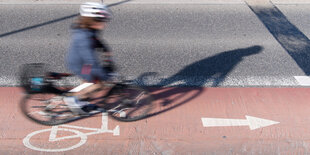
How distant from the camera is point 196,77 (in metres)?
6.71

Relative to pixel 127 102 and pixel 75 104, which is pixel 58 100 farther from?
pixel 127 102

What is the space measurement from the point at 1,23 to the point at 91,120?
478 centimetres

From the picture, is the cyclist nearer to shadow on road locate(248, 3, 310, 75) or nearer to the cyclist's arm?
the cyclist's arm

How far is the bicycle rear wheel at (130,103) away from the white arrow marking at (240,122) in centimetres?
97

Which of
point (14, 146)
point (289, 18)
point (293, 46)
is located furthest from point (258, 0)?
point (14, 146)

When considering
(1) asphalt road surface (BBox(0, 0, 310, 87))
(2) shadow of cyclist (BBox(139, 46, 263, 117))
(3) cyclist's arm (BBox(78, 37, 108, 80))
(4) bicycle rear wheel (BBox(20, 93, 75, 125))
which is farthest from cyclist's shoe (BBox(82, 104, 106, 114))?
(1) asphalt road surface (BBox(0, 0, 310, 87))

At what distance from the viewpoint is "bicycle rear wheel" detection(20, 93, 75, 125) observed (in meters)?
5.06

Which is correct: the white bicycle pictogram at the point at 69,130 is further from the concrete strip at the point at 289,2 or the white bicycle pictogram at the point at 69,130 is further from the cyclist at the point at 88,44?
the concrete strip at the point at 289,2

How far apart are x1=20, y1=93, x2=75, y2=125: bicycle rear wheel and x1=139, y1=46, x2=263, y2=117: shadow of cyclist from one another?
1373 millimetres

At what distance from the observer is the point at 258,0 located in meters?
10.5

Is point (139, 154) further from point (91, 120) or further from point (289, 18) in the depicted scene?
point (289, 18)

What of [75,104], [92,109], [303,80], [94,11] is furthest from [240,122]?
[94,11]

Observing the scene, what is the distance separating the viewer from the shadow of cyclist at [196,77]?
595 centimetres

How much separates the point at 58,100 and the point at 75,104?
301 millimetres
